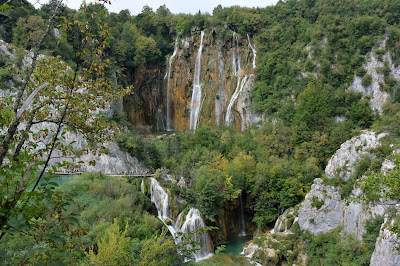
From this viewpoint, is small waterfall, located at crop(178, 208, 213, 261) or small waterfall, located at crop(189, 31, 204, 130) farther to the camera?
small waterfall, located at crop(189, 31, 204, 130)

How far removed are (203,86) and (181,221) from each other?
20.4 metres

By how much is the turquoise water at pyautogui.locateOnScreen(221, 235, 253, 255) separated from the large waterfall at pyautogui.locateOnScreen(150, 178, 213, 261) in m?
1.37

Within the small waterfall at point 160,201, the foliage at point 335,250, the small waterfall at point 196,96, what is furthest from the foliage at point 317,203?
the small waterfall at point 196,96

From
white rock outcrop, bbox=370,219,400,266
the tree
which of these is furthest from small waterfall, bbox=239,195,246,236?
the tree

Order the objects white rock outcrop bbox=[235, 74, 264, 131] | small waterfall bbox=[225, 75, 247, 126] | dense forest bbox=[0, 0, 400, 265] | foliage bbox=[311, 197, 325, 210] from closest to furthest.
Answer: dense forest bbox=[0, 0, 400, 265] → foliage bbox=[311, 197, 325, 210] → white rock outcrop bbox=[235, 74, 264, 131] → small waterfall bbox=[225, 75, 247, 126]

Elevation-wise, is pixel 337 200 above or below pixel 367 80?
below

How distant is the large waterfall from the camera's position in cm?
1722

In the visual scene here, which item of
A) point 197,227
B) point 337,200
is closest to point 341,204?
point 337,200

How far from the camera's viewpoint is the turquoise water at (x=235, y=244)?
711 inches

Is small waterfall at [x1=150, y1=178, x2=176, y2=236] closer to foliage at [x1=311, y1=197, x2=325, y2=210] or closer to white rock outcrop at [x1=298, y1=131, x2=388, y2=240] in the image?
white rock outcrop at [x1=298, y1=131, x2=388, y2=240]

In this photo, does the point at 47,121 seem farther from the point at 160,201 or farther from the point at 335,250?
the point at 160,201

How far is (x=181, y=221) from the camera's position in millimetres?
17953

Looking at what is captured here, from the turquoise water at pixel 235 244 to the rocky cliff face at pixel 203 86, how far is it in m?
12.8

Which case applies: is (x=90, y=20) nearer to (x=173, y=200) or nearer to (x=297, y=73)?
(x=173, y=200)
